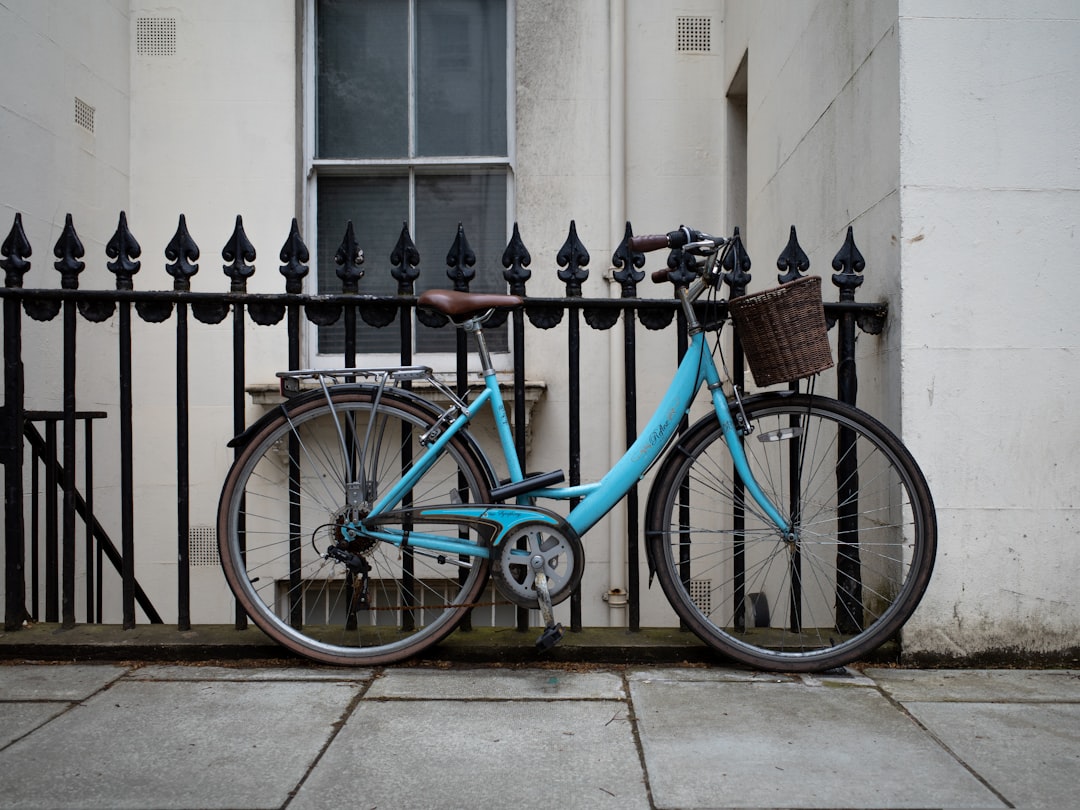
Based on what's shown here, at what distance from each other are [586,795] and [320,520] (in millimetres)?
3826

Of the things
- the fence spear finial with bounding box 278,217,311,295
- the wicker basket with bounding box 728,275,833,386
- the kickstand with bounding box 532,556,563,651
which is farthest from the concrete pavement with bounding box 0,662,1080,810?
the fence spear finial with bounding box 278,217,311,295

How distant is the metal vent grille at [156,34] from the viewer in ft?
17.4

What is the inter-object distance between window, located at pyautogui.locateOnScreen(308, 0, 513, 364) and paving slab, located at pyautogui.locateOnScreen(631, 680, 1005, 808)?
3254 millimetres

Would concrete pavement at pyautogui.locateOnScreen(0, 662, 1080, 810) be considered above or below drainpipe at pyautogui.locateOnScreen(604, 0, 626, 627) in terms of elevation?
below

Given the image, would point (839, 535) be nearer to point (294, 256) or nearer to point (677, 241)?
point (677, 241)

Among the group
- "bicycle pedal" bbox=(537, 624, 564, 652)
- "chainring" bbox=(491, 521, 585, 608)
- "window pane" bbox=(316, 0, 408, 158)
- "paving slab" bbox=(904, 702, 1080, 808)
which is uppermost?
"window pane" bbox=(316, 0, 408, 158)

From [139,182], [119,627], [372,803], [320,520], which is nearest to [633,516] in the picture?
[372,803]

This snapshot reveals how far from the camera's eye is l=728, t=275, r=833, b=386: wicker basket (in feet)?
8.12

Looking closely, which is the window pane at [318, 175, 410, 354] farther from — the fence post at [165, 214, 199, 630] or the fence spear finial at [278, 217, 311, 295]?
the fence spear finial at [278, 217, 311, 295]

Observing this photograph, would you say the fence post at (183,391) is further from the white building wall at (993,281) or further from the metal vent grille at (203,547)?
the metal vent grille at (203,547)

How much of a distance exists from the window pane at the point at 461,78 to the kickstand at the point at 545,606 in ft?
11.2

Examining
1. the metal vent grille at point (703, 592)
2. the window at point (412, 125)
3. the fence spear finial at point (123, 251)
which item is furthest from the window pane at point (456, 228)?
the fence spear finial at point (123, 251)

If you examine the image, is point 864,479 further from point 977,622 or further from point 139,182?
point 139,182

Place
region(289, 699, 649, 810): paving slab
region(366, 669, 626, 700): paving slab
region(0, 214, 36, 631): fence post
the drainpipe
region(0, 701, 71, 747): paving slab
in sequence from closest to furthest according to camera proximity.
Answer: region(289, 699, 649, 810): paving slab → region(0, 701, 71, 747): paving slab → region(366, 669, 626, 700): paving slab → region(0, 214, 36, 631): fence post → the drainpipe
